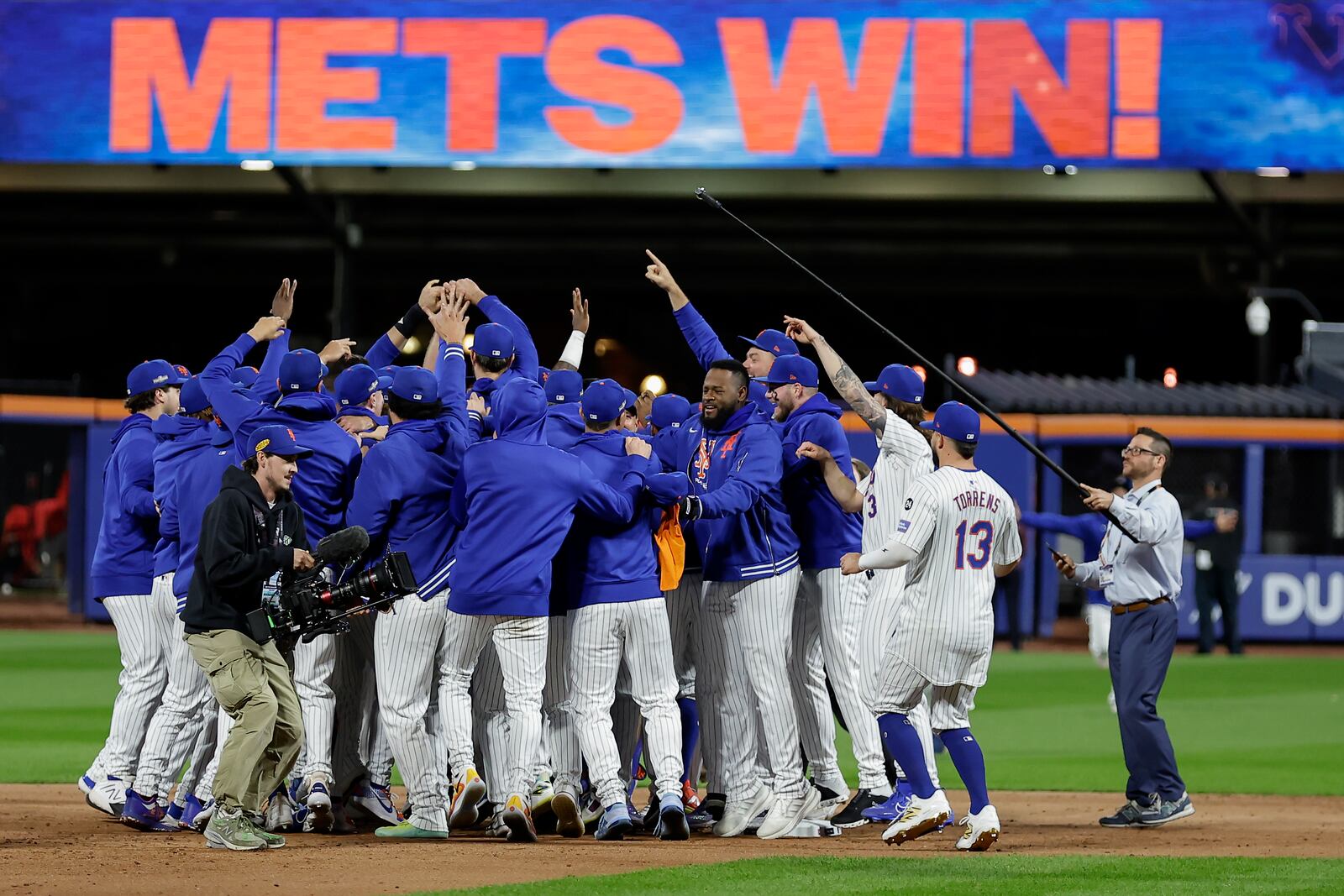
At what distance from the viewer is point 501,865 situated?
7789mm

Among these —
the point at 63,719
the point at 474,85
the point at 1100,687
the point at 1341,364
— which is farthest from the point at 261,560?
the point at 1341,364

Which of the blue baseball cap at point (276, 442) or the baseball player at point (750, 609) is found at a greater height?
the blue baseball cap at point (276, 442)

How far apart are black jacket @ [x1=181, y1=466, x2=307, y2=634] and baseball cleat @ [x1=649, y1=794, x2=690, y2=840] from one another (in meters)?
2.08

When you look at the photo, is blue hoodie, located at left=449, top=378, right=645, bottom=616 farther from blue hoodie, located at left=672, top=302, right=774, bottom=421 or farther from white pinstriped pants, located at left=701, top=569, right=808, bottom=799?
blue hoodie, located at left=672, top=302, right=774, bottom=421

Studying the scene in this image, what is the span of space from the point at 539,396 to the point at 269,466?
1318 mm

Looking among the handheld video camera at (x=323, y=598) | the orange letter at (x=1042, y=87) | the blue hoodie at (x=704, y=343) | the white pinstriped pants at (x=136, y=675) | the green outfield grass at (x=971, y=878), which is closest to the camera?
the green outfield grass at (x=971, y=878)

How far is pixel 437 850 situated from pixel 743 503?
6.94 ft

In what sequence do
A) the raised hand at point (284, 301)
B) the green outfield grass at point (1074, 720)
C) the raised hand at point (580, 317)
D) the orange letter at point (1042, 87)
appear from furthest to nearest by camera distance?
the orange letter at point (1042, 87) < the green outfield grass at point (1074, 720) < the raised hand at point (580, 317) < the raised hand at point (284, 301)

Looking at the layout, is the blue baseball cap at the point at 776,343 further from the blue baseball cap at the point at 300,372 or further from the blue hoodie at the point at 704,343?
the blue baseball cap at the point at 300,372

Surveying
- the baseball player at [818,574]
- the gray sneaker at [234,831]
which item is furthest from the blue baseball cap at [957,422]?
the gray sneaker at [234,831]

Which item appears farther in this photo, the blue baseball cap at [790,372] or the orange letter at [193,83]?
the orange letter at [193,83]

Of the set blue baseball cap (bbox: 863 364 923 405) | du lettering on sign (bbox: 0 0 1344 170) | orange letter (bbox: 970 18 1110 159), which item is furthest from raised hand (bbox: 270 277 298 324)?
orange letter (bbox: 970 18 1110 159)

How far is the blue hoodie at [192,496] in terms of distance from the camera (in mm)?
8953

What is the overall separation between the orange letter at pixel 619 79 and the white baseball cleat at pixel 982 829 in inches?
755
